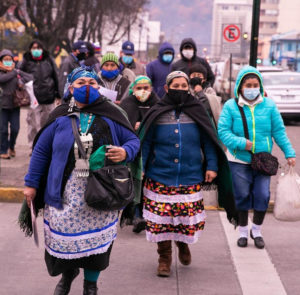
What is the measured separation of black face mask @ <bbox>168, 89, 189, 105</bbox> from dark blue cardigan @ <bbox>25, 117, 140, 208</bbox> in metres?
0.95

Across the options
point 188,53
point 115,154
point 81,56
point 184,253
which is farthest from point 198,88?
point 81,56

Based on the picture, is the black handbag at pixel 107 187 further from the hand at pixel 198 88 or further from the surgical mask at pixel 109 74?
the surgical mask at pixel 109 74

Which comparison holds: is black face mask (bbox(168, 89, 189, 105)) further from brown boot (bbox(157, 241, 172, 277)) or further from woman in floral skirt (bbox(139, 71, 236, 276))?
brown boot (bbox(157, 241, 172, 277))

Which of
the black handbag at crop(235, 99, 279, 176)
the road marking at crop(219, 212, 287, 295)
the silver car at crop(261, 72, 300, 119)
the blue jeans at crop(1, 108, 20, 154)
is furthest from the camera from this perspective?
the silver car at crop(261, 72, 300, 119)

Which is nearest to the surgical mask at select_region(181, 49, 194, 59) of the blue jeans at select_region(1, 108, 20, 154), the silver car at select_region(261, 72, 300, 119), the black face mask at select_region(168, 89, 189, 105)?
the blue jeans at select_region(1, 108, 20, 154)

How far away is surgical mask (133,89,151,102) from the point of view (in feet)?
23.5

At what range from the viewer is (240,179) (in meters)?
6.50

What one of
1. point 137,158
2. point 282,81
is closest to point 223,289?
point 137,158

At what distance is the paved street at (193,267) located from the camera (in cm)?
552

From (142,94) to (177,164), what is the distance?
5.46ft

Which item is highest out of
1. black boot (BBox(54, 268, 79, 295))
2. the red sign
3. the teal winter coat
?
the red sign

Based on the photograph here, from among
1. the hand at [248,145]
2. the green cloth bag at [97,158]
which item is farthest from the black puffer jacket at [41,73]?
the green cloth bag at [97,158]

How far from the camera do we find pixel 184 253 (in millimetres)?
6020

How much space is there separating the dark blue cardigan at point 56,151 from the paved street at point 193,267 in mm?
1166
